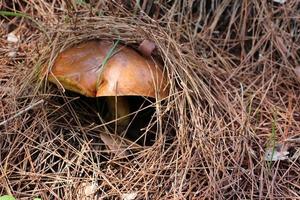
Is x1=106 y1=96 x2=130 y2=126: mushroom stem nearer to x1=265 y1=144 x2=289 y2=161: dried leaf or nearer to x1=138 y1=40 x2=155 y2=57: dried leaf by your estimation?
x1=138 y1=40 x2=155 y2=57: dried leaf

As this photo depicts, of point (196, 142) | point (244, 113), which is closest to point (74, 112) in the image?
point (196, 142)

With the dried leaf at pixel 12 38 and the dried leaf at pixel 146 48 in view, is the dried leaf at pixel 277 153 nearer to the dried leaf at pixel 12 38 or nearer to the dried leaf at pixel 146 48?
the dried leaf at pixel 146 48

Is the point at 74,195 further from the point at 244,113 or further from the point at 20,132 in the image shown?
the point at 244,113

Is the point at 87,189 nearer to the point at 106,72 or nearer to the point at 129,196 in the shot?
the point at 129,196

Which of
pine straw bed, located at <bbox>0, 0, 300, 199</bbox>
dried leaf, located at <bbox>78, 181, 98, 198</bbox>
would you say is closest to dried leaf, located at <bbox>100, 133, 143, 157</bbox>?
pine straw bed, located at <bbox>0, 0, 300, 199</bbox>

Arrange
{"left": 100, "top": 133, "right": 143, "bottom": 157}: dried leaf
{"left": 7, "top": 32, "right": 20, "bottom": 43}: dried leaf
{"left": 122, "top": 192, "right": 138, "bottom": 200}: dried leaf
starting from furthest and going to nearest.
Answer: {"left": 7, "top": 32, "right": 20, "bottom": 43}: dried leaf
{"left": 100, "top": 133, "right": 143, "bottom": 157}: dried leaf
{"left": 122, "top": 192, "right": 138, "bottom": 200}: dried leaf

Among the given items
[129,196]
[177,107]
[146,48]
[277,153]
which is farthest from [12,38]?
[277,153]
